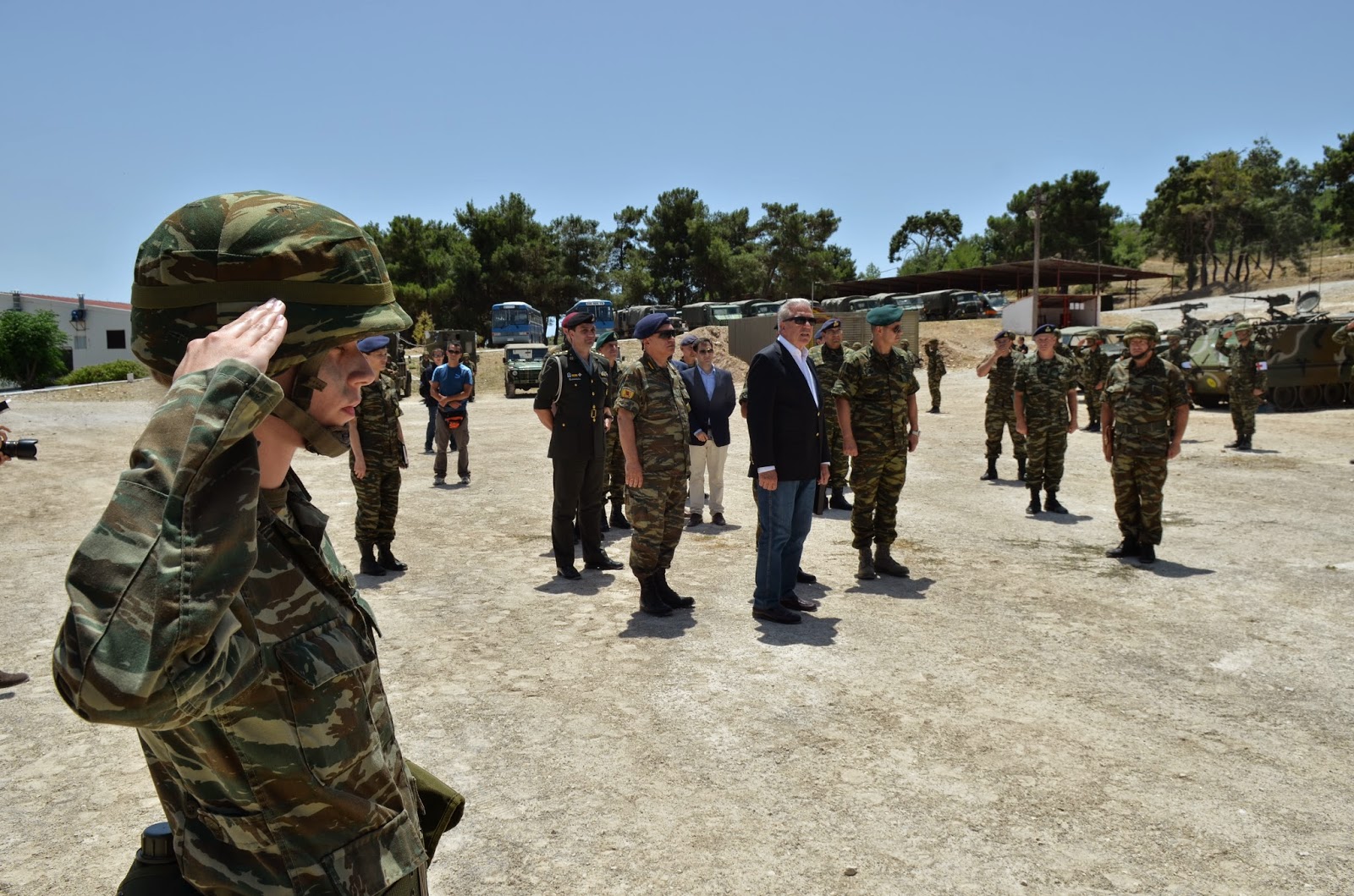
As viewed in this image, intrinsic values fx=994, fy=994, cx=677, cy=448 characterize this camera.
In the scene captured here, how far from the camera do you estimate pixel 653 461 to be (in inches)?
263

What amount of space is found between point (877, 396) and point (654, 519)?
2.11 meters

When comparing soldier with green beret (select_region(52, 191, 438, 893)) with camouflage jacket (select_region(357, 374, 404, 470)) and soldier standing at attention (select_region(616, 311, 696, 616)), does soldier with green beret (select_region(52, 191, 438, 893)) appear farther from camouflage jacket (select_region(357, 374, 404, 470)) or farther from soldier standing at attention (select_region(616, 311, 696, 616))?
camouflage jacket (select_region(357, 374, 404, 470))

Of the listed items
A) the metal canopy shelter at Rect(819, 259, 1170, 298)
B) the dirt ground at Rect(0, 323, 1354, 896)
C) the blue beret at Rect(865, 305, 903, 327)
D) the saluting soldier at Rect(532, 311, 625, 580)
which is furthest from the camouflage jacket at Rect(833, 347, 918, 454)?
the metal canopy shelter at Rect(819, 259, 1170, 298)

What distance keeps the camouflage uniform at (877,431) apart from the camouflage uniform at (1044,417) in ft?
11.1

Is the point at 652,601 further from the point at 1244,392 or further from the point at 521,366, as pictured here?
the point at 521,366

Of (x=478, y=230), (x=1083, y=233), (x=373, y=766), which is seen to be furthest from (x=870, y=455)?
(x=1083, y=233)

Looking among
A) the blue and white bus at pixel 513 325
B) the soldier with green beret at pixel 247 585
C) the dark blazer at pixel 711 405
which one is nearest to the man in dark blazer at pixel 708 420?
the dark blazer at pixel 711 405

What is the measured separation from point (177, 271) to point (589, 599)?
229 inches

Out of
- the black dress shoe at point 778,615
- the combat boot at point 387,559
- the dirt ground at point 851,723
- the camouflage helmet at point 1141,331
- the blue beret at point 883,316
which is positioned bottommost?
the dirt ground at point 851,723

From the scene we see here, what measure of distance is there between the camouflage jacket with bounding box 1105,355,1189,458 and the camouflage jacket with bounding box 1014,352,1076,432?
2.22 m

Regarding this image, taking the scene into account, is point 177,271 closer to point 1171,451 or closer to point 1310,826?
point 1310,826

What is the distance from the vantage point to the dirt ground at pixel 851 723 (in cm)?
346

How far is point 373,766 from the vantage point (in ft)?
4.69

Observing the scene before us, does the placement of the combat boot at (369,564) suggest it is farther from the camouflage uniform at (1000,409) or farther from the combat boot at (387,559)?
the camouflage uniform at (1000,409)
